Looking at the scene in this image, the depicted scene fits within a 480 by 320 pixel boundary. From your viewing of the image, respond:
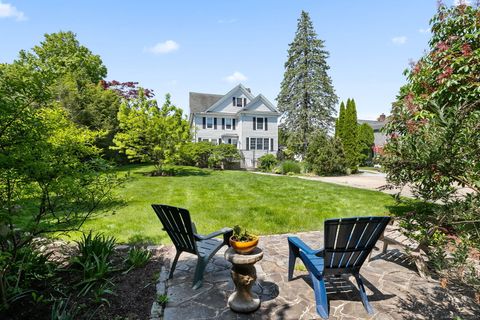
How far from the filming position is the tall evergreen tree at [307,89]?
31.2 meters

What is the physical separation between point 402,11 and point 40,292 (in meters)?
8.70

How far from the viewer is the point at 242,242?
2.86 m

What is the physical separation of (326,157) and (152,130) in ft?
43.5

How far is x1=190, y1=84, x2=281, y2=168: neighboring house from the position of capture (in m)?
28.5

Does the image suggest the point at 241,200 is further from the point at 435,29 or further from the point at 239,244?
the point at 435,29

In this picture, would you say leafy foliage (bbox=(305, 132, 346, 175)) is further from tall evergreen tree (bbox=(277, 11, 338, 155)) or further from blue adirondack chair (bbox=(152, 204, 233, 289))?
blue adirondack chair (bbox=(152, 204, 233, 289))

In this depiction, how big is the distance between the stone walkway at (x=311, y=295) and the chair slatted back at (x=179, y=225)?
1.90 feet

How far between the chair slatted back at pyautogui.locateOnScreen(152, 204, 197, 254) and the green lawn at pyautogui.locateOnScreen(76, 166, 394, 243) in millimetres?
1013

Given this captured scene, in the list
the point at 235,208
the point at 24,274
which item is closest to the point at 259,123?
the point at 235,208

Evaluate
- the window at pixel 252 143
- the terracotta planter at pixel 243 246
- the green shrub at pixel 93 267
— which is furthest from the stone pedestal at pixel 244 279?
the window at pixel 252 143

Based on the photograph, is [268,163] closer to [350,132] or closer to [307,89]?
[350,132]

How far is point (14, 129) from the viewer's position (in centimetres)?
240

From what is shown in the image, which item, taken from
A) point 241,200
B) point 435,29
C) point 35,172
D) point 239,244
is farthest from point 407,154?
point 241,200

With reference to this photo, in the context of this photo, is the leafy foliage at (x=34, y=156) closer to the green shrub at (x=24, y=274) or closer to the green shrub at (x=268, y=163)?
the green shrub at (x=24, y=274)
